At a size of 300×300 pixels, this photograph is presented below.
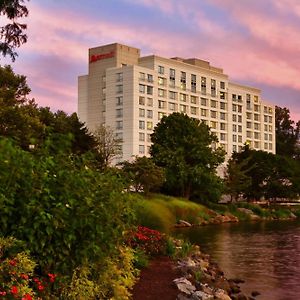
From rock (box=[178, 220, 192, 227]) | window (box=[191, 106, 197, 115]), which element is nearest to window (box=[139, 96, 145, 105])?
window (box=[191, 106, 197, 115])

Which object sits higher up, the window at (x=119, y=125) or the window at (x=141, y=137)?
the window at (x=119, y=125)

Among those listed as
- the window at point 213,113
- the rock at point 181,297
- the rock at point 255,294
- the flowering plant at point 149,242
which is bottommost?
the rock at point 255,294

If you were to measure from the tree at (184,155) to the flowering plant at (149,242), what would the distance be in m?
50.8

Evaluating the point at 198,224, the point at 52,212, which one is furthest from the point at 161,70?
the point at 52,212

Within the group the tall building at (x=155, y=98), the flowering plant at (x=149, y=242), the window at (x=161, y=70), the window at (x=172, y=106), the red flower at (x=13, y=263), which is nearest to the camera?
the red flower at (x=13, y=263)

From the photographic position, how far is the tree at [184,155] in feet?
250

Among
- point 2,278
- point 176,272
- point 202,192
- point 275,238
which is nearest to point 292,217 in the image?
point 202,192

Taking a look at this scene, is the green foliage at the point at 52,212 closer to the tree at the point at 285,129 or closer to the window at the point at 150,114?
the window at the point at 150,114

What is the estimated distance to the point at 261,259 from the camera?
3150 cm

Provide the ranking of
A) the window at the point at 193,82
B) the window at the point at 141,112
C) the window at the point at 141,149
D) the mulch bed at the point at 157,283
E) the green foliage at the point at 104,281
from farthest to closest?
the window at the point at 193,82 → the window at the point at 141,112 → the window at the point at 141,149 → the mulch bed at the point at 157,283 → the green foliage at the point at 104,281

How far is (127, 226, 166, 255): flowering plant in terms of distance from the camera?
22266 mm

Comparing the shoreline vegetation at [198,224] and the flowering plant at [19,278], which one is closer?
the flowering plant at [19,278]

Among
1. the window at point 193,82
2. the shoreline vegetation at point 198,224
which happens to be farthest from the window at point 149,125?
the shoreline vegetation at point 198,224

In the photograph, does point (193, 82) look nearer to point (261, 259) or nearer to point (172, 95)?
point (172, 95)
